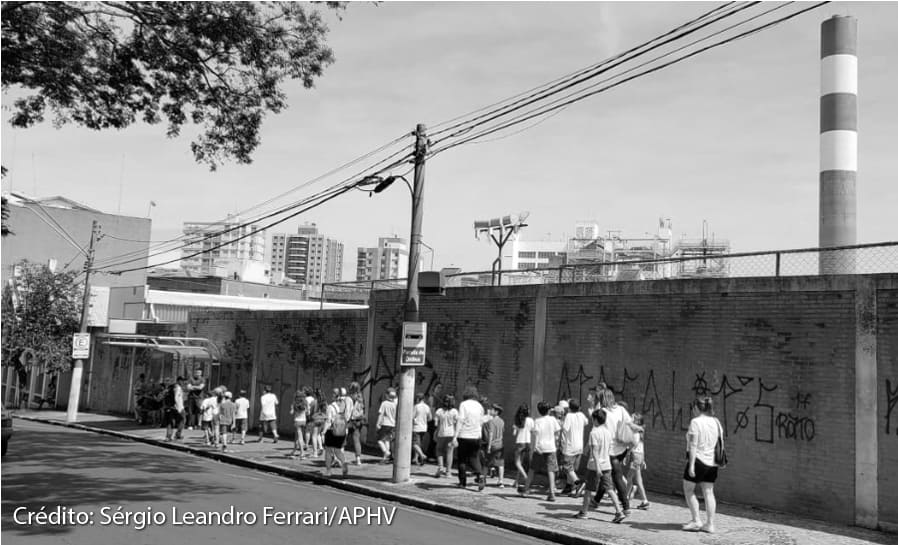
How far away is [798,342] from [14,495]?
40.2 ft

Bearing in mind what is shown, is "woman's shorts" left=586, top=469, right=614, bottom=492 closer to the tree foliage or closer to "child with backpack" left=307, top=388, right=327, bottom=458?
"child with backpack" left=307, top=388, right=327, bottom=458

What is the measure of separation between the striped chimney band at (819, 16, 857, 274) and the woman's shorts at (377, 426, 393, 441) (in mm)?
22222

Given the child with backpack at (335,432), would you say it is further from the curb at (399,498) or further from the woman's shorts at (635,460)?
the woman's shorts at (635,460)

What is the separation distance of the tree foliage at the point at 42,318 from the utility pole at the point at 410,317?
26268 millimetres

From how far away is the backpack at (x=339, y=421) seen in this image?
15273 mm

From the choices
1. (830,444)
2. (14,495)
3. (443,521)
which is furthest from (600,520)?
(14,495)

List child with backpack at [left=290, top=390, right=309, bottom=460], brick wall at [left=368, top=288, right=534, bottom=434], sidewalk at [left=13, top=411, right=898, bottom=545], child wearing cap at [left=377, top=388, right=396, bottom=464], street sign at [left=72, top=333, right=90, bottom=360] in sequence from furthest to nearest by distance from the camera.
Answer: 1. street sign at [left=72, top=333, right=90, bottom=360]
2. child with backpack at [left=290, top=390, right=309, bottom=460]
3. child wearing cap at [left=377, top=388, right=396, bottom=464]
4. brick wall at [left=368, top=288, right=534, bottom=434]
5. sidewalk at [left=13, top=411, right=898, bottom=545]

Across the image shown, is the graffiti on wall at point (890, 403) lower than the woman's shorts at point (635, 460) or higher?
higher

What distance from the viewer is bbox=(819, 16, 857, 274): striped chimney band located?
1229 inches

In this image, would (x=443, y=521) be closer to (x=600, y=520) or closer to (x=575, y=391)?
(x=600, y=520)

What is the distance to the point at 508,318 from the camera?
58.6 feet

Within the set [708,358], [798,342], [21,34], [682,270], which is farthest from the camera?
[682,270]

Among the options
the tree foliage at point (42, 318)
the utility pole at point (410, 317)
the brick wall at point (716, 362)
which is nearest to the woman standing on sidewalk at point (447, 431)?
the utility pole at point (410, 317)

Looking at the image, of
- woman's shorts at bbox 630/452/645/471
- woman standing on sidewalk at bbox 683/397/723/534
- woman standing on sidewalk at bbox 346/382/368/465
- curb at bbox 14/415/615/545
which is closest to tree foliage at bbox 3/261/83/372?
curb at bbox 14/415/615/545
